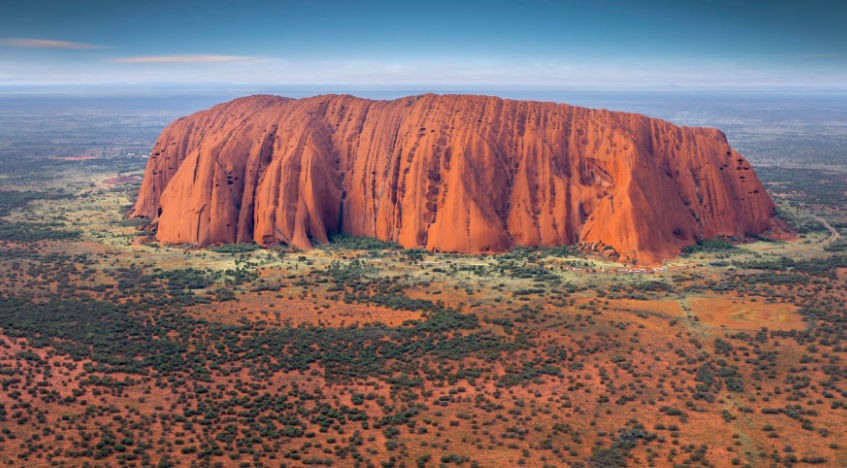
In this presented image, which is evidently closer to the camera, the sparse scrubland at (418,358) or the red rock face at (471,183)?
the sparse scrubland at (418,358)

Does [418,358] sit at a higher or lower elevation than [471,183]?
lower

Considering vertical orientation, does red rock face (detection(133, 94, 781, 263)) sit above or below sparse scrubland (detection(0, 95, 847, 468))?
above

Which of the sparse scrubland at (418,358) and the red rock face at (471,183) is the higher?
the red rock face at (471,183)

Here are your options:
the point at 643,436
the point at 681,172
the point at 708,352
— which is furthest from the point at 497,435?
the point at 681,172

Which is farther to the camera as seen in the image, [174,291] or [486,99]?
[486,99]

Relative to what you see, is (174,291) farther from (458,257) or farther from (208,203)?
(458,257)

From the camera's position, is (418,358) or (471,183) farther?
(471,183)

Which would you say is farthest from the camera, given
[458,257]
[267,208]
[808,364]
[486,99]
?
[486,99]

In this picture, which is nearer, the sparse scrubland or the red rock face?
the sparse scrubland
